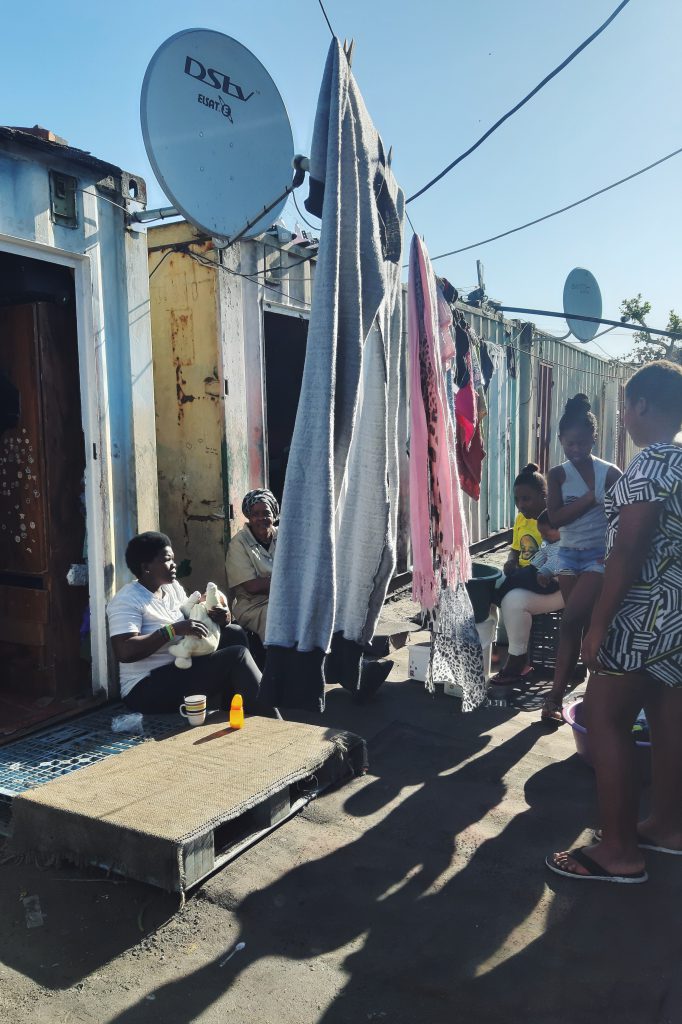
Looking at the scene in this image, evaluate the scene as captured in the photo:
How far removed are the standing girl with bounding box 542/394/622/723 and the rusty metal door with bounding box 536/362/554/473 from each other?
7296mm

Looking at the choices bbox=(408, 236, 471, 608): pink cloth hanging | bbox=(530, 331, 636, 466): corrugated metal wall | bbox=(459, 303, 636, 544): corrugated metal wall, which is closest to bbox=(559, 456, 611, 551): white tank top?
bbox=(408, 236, 471, 608): pink cloth hanging

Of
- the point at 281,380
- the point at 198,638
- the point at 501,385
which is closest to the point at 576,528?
the point at 198,638

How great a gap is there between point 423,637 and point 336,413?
12.2 feet

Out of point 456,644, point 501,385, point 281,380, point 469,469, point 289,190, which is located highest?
point 289,190

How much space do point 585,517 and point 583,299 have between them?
5.55 meters

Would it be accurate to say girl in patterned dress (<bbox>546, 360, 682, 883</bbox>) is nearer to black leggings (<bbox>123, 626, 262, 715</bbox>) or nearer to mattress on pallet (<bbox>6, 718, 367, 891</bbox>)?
mattress on pallet (<bbox>6, 718, 367, 891</bbox>)

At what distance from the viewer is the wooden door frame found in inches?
156

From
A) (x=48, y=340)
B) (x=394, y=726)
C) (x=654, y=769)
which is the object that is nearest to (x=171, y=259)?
(x=48, y=340)

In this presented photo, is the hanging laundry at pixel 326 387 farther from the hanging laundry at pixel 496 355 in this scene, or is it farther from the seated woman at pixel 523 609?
the hanging laundry at pixel 496 355

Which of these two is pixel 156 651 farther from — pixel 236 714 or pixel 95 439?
pixel 95 439

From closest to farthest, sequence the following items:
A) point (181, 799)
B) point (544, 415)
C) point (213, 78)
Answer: point (181, 799)
point (213, 78)
point (544, 415)

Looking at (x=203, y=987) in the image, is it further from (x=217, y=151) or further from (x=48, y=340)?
(x=217, y=151)

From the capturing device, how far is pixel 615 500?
2664mm

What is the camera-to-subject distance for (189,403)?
5.28m
